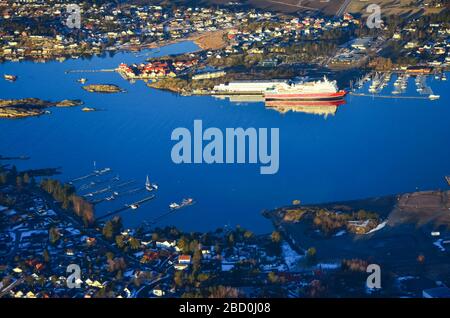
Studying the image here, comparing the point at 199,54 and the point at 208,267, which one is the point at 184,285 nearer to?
the point at 208,267

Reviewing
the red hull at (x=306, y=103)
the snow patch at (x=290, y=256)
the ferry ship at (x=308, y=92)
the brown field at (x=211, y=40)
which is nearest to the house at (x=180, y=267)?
the snow patch at (x=290, y=256)

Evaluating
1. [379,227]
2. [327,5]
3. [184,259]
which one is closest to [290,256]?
[184,259]

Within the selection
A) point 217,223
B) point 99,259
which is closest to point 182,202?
point 217,223

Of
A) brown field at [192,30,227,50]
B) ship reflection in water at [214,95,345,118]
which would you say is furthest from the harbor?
brown field at [192,30,227,50]

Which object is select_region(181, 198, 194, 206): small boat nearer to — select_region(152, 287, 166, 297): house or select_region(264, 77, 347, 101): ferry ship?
select_region(152, 287, 166, 297): house

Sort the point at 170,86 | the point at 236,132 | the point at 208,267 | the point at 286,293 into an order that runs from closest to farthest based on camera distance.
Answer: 1. the point at 286,293
2. the point at 208,267
3. the point at 236,132
4. the point at 170,86

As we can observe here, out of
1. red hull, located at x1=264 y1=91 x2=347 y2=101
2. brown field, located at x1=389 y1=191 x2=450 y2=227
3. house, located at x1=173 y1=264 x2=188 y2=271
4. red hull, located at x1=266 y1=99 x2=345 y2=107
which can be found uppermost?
brown field, located at x1=389 y1=191 x2=450 y2=227

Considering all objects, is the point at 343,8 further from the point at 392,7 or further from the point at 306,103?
the point at 306,103
